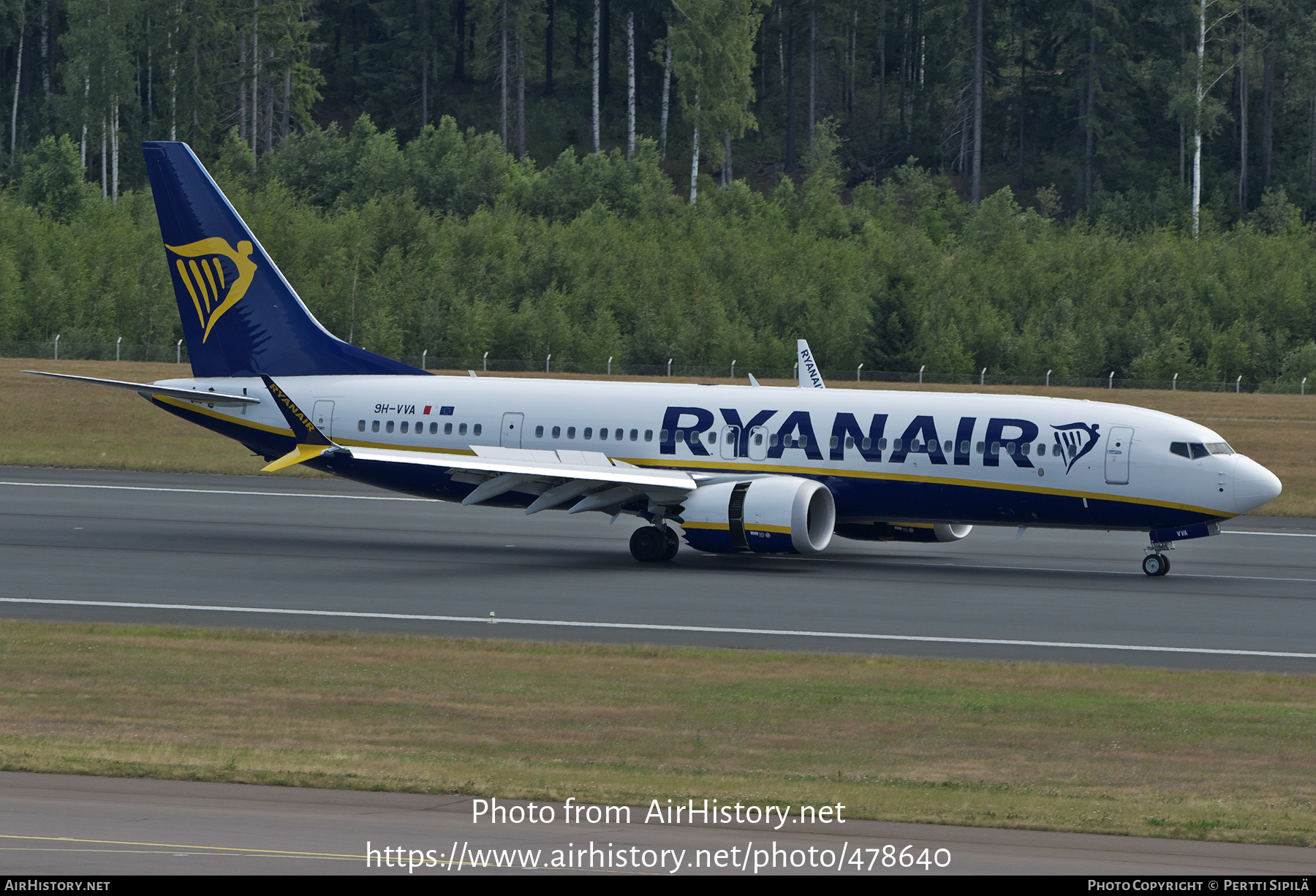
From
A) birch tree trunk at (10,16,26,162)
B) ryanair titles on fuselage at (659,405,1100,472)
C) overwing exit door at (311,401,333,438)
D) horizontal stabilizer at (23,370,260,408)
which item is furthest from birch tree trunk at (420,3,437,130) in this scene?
ryanair titles on fuselage at (659,405,1100,472)

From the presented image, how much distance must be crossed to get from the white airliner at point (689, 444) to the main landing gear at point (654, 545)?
4 centimetres

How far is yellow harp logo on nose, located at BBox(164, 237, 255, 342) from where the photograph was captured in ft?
128

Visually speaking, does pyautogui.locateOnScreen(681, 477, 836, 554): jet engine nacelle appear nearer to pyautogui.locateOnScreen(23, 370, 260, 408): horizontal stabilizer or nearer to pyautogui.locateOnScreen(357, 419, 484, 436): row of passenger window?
pyautogui.locateOnScreen(357, 419, 484, 436): row of passenger window

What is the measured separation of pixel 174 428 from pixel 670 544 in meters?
32.7

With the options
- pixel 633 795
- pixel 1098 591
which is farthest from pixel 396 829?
pixel 1098 591

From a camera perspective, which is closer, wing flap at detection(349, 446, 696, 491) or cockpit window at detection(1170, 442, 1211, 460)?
cockpit window at detection(1170, 442, 1211, 460)

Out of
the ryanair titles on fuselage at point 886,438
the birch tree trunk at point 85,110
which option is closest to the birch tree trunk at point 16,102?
the birch tree trunk at point 85,110

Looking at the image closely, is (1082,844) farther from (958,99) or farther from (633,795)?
(958,99)

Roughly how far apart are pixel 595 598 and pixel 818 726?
10907mm

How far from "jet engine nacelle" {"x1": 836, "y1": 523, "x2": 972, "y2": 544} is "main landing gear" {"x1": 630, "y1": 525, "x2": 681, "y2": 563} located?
3779 millimetres

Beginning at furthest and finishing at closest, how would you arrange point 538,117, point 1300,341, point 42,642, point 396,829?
point 538,117, point 1300,341, point 42,642, point 396,829

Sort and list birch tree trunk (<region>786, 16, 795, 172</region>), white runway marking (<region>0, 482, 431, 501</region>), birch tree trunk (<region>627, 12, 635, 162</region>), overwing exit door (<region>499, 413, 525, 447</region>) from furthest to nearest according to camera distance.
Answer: birch tree trunk (<region>786, 16, 795, 172</region>), birch tree trunk (<region>627, 12, 635, 162</region>), white runway marking (<region>0, 482, 431, 501</region>), overwing exit door (<region>499, 413, 525, 447</region>)

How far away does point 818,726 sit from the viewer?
18.4 metres

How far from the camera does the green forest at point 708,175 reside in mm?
88750
